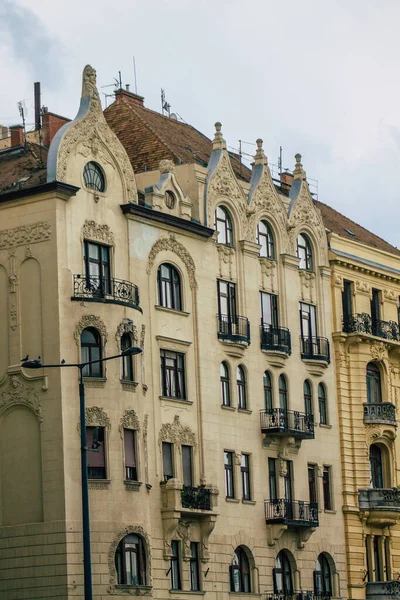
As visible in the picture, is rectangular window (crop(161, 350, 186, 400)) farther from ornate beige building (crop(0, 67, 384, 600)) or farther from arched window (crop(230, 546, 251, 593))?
arched window (crop(230, 546, 251, 593))

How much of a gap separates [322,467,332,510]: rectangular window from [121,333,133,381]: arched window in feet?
56.3

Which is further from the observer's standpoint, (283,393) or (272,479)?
(283,393)

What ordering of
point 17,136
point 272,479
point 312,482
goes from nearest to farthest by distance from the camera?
point 17,136 → point 272,479 → point 312,482

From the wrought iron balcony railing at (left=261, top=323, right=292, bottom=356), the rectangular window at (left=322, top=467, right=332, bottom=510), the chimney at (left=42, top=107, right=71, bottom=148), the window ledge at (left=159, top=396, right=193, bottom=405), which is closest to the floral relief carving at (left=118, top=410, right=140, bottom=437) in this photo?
the window ledge at (left=159, top=396, right=193, bottom=405)

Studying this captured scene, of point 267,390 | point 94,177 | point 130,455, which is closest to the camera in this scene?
point 130,455

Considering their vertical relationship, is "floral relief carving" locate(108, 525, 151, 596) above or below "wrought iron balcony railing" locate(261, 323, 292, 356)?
below

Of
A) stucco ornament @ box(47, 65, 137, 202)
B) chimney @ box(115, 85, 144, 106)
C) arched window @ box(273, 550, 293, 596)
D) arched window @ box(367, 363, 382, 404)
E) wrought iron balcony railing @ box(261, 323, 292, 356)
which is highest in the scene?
chimney @ box(115, 85, 144, 106)

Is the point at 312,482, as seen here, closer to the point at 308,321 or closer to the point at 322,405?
the point at 322,405

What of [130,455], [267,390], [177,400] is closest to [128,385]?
[130,455]

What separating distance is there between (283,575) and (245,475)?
531cm

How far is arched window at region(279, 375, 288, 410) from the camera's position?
A: 80.4 meters

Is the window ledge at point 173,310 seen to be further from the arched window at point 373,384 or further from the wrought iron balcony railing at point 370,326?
the arched window at point 373,384

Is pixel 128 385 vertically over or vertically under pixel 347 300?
under

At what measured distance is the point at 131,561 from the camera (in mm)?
67625
